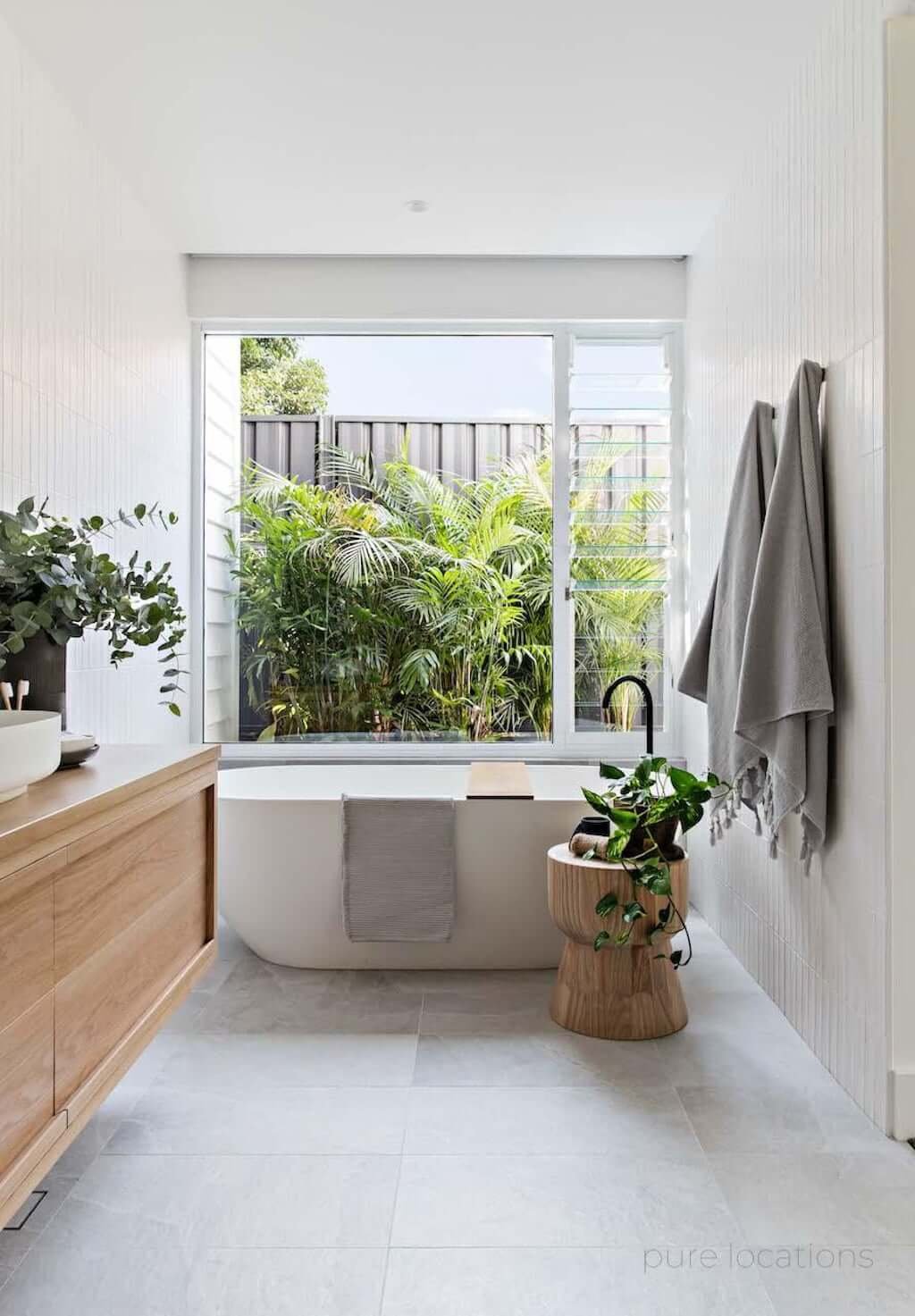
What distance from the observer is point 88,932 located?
5.26ft

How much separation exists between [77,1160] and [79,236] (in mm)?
2436

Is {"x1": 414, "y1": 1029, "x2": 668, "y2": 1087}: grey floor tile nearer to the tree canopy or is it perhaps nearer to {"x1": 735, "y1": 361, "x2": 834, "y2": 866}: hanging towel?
{"x1": 735, "y1": 361, "x2": 834, "y2": 866}: hanging towel

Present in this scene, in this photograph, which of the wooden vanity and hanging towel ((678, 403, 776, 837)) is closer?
the wooden vanity

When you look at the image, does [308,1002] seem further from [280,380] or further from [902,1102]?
[280,380]

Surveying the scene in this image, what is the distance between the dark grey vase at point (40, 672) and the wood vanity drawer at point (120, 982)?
48cm

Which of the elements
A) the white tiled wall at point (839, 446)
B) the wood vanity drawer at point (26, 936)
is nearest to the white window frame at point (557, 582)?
the white tiled wall at point (839, 446)

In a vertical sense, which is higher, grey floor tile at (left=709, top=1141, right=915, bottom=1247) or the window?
the window

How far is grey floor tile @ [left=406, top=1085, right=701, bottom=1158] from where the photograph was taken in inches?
79.9

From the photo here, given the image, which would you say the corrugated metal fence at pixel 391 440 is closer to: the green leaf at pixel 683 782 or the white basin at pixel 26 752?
the green leaf at pixel 683 782

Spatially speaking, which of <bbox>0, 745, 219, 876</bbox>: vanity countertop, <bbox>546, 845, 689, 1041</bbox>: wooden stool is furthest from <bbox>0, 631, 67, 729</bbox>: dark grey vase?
<bbox>546, 845, 689, 1041</bbox>: wooden stool

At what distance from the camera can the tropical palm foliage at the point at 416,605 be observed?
13.3 ft

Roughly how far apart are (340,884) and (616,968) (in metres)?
0.89

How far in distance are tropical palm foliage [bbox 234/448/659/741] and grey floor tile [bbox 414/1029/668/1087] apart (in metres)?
1.66

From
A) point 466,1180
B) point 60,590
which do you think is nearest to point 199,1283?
point 466,1180
